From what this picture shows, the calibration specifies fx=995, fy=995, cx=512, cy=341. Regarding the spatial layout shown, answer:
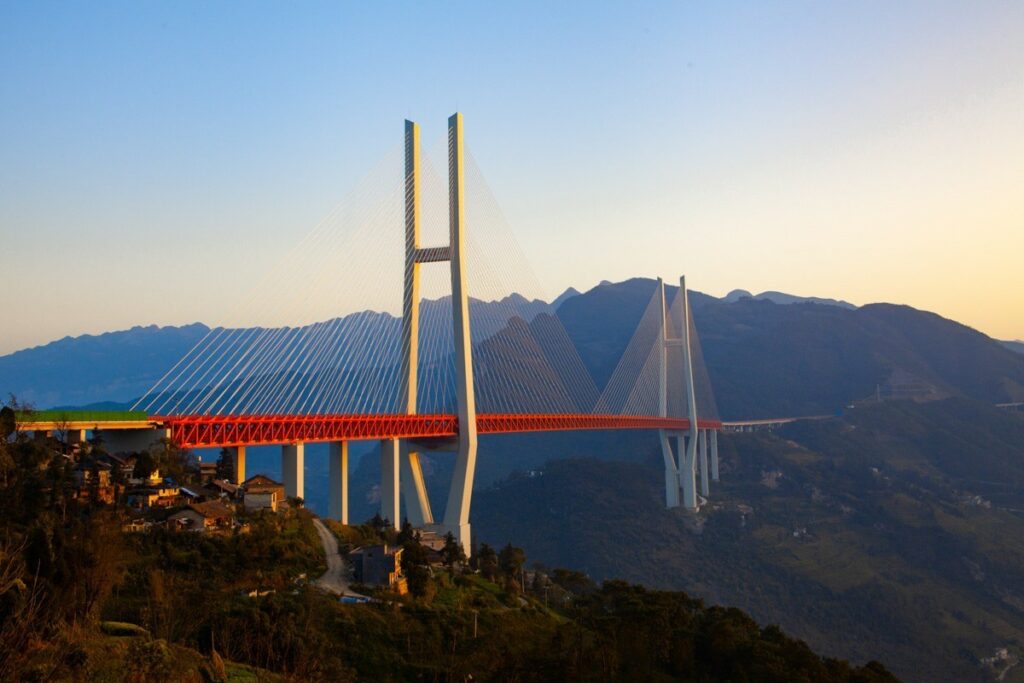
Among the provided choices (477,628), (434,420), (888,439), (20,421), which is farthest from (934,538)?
(20,421)

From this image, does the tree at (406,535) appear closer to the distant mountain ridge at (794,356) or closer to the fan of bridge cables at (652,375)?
the fan of bridge cables at (652,375)

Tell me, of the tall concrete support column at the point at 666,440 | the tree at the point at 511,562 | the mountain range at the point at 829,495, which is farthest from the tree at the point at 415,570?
the tall concrete support column at the point at 666,440

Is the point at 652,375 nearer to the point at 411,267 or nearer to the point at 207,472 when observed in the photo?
the point at 411,267

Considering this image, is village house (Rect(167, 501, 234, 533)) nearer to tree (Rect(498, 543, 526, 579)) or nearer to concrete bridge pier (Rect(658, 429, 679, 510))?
tree (Rect(498, 543, 526, 579))

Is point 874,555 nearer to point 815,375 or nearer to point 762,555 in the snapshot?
point 762,555

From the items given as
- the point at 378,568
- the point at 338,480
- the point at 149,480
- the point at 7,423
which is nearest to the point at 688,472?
the point at 338,480

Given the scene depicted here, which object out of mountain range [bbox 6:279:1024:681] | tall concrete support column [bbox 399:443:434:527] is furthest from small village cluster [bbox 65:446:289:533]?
mountain range [bbox 6:279:1024:681]
